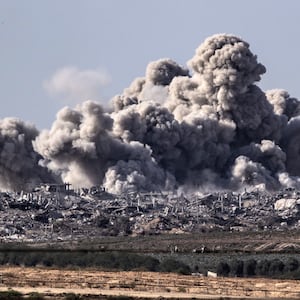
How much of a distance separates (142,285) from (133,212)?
69.0m

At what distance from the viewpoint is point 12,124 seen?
145 meters

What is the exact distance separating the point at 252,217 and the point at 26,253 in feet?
172

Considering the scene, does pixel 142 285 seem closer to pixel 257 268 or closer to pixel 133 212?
pixel 257 268

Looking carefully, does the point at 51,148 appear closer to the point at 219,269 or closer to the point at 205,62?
the point at 205,62

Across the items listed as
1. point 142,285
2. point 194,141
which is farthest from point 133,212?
point 142,285

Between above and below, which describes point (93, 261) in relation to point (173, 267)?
above

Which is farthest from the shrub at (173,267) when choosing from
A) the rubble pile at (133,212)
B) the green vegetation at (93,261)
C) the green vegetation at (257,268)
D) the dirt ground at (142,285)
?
the rubble pile at (133,212)

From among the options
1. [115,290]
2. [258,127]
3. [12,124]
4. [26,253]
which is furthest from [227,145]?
[115,290]

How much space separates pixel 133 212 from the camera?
12825 cm

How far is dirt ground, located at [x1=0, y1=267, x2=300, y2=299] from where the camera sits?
55344mm

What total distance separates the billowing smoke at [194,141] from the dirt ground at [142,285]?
7178cm

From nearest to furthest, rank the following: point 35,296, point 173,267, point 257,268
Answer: point 35,296 < point 173,267 < point 257,268

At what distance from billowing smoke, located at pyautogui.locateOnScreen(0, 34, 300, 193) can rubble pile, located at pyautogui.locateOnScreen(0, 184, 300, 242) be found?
10.5ft

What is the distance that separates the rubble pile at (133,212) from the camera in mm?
120062
